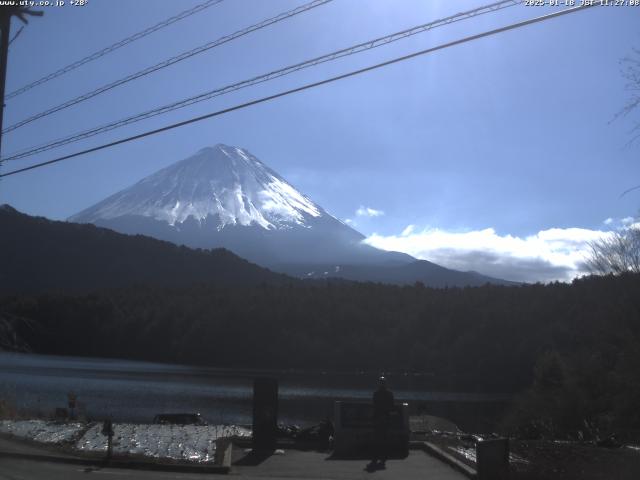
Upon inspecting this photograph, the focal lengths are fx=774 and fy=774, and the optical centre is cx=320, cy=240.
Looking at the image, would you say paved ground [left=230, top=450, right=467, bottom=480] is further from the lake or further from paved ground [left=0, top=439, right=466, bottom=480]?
the lake

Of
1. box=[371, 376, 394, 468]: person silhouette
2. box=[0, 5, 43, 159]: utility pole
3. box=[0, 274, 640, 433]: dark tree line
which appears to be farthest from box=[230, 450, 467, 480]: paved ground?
box=[0, 274, 640, 433]: dark tree line

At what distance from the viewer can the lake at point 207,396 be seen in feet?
133

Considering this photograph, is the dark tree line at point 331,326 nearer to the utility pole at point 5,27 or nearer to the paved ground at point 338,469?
the paved ground at point 338,469

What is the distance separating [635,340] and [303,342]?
86.5 m

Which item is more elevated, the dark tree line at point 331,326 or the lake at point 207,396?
the dark tree line at point 331,326

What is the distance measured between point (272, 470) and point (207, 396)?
139ft

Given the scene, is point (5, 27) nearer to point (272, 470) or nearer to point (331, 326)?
point (272, 470)

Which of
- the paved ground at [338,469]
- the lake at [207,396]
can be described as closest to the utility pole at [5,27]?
the paved ground at [338,469]

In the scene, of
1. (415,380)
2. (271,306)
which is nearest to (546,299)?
(415,380)

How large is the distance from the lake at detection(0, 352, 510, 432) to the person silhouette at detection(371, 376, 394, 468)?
588 inches

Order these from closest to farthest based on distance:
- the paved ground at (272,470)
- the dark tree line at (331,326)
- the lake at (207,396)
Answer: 1. the paved ground at (272,470)
2. the lake at (207,396)
3. the dark tree line at (331,326)

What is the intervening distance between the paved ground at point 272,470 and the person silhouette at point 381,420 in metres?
0.56

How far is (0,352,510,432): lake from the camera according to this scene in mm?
40663

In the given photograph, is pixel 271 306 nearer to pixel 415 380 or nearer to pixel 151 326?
pixel 151 326
